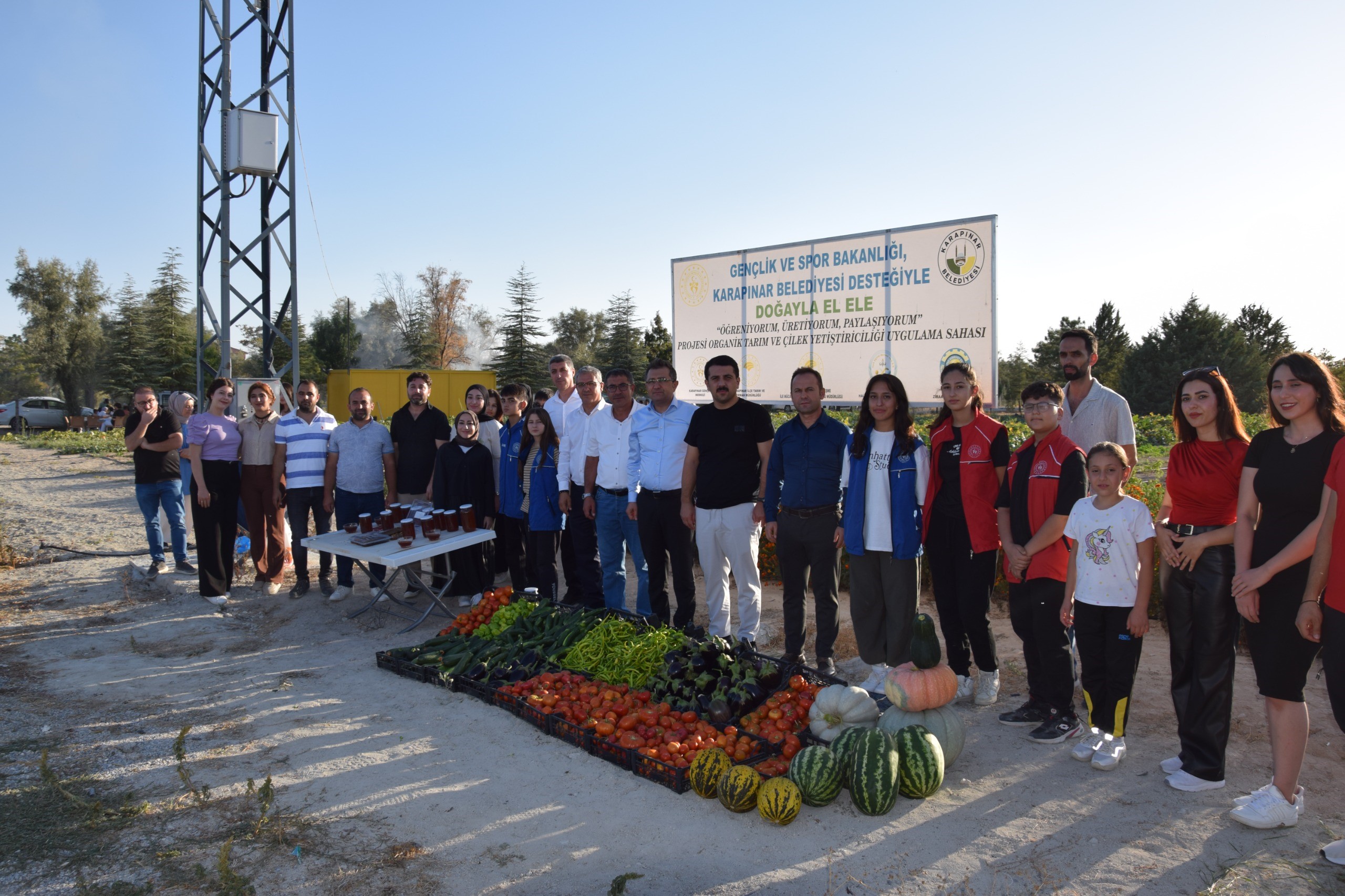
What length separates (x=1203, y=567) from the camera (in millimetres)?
3639

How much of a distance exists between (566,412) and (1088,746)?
452 cm

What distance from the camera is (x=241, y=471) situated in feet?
25.4

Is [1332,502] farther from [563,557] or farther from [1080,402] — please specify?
[563,557]

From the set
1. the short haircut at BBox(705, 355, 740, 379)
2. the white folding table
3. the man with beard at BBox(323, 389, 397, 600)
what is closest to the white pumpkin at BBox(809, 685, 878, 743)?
the short haircut at BBox(705, 355, 740, 379)

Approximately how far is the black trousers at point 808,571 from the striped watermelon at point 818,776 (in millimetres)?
1603

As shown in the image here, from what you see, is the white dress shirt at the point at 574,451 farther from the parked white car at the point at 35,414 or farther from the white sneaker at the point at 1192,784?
the parked white car at the point at 35,414

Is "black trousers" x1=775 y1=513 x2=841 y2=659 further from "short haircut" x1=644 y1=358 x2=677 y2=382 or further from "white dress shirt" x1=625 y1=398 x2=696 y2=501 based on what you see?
"short haircut" x1=644 y1=358 x2=677 y2=382

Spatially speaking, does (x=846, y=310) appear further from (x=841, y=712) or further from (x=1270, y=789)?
(x=1270, y=789)

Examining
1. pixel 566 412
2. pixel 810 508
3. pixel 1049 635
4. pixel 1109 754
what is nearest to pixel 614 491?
pixel 566 412

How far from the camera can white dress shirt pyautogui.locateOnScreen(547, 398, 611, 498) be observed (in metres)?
6.68

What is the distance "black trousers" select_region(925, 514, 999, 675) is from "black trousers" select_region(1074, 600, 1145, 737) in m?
0.59

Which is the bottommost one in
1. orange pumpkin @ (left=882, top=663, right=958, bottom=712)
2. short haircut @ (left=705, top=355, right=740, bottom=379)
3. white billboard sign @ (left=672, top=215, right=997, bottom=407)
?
orange pumpkin @ (left=882, top=663, right=958, bottom=712)

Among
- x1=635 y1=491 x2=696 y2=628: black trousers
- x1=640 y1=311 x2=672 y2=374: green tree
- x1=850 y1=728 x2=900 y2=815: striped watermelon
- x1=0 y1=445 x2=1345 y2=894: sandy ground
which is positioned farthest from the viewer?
x1=640 y1=311 x2=672 y2=374: green tree

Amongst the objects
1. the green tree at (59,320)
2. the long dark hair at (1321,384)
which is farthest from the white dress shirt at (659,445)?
the green tree at (59,320)
